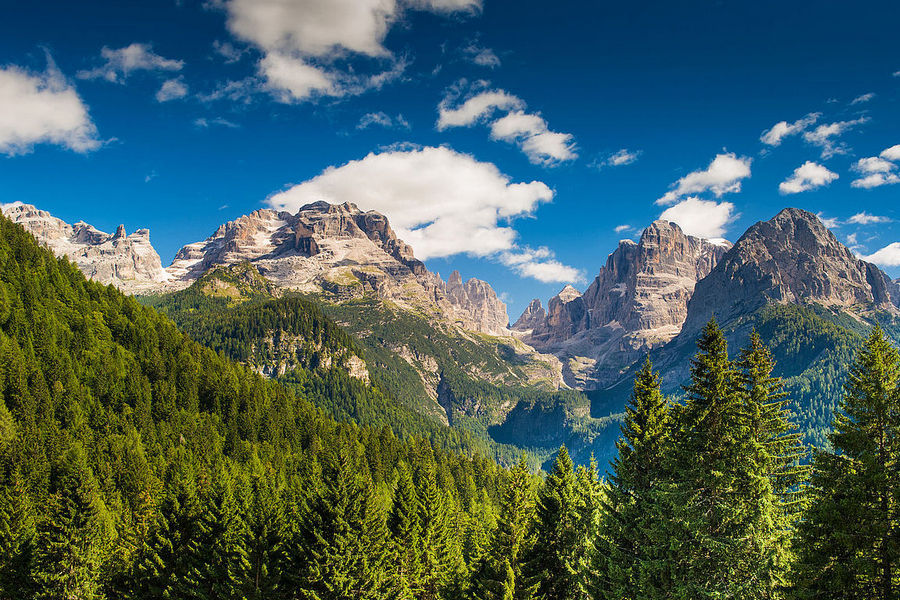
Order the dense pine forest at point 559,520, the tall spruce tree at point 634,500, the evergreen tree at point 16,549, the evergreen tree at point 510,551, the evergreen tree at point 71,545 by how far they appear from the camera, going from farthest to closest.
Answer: the evergreen tree at point 16,549 < the evergreen tree at point 71,545 < the evergreen tree at point 510,551 < the tall spruce tree at point 634,500 < the dense pine forest at point 559,520

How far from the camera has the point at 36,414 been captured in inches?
2938

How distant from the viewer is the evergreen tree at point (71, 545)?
40250 millimetres

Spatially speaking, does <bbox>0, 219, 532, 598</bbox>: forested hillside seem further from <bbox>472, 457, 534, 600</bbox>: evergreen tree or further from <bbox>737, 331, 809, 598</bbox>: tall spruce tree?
<bbox>737, 331, 809, 598</bbox>: tall spruce tree

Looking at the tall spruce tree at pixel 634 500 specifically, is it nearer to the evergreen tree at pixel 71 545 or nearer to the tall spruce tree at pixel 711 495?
the tall spruce tree at pixel 711 495

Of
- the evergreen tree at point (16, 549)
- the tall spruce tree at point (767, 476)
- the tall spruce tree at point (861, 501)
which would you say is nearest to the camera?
the tall spruce tree at point (861, 501)

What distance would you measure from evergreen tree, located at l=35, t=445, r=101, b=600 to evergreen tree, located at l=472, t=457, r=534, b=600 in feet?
101

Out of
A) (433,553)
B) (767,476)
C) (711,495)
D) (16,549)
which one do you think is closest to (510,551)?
(711,495)

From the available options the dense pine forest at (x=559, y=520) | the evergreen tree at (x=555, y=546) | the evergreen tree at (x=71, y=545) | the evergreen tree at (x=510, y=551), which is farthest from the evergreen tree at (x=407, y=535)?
the evergreen tree at (x=71, y=545)

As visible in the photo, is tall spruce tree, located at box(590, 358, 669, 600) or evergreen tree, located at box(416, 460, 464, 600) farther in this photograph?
evergreen tree, located at box(416, 460, 464, 600)

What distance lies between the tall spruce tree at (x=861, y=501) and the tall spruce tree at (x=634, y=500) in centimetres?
732

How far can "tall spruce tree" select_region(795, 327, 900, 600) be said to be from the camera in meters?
19.5

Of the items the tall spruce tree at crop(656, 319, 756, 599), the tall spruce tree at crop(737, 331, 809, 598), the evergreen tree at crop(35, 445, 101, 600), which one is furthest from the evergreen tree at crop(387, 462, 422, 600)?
the tall spruce tree at crop(737, 331, 809, 598)

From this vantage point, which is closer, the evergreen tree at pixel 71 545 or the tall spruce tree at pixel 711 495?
the tall spruce tree at pixel 711 495

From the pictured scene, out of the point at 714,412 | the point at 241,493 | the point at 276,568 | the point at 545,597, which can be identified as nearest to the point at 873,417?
the point at 714,412
